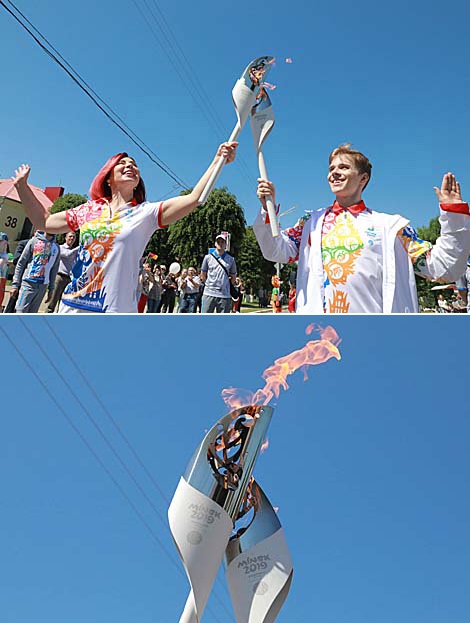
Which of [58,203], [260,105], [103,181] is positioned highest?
[58,203]

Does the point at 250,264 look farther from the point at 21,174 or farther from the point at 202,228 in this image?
the point at 21,174

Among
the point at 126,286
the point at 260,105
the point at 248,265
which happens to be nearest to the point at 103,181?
the point at 126,286

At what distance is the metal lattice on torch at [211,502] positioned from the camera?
10.5ft

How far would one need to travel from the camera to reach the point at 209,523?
319cm

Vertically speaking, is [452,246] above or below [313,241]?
below

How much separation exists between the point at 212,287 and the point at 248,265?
32035 mm

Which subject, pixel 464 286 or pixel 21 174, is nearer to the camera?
pixel 21 174

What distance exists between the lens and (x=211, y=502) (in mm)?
3219

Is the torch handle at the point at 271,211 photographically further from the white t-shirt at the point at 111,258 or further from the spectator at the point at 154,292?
the spectator at the point at 154,292

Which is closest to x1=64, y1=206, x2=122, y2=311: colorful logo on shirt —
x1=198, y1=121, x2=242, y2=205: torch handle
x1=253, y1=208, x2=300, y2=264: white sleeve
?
x1=198, y1=121, x2=242, y2=205: torch handle

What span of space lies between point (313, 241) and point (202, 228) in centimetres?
3224

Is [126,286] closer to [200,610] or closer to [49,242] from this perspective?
[200,610]

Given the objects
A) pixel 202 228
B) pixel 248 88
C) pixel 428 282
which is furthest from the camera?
pixel 202 228

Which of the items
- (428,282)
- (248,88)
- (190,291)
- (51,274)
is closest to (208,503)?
(248,88)
